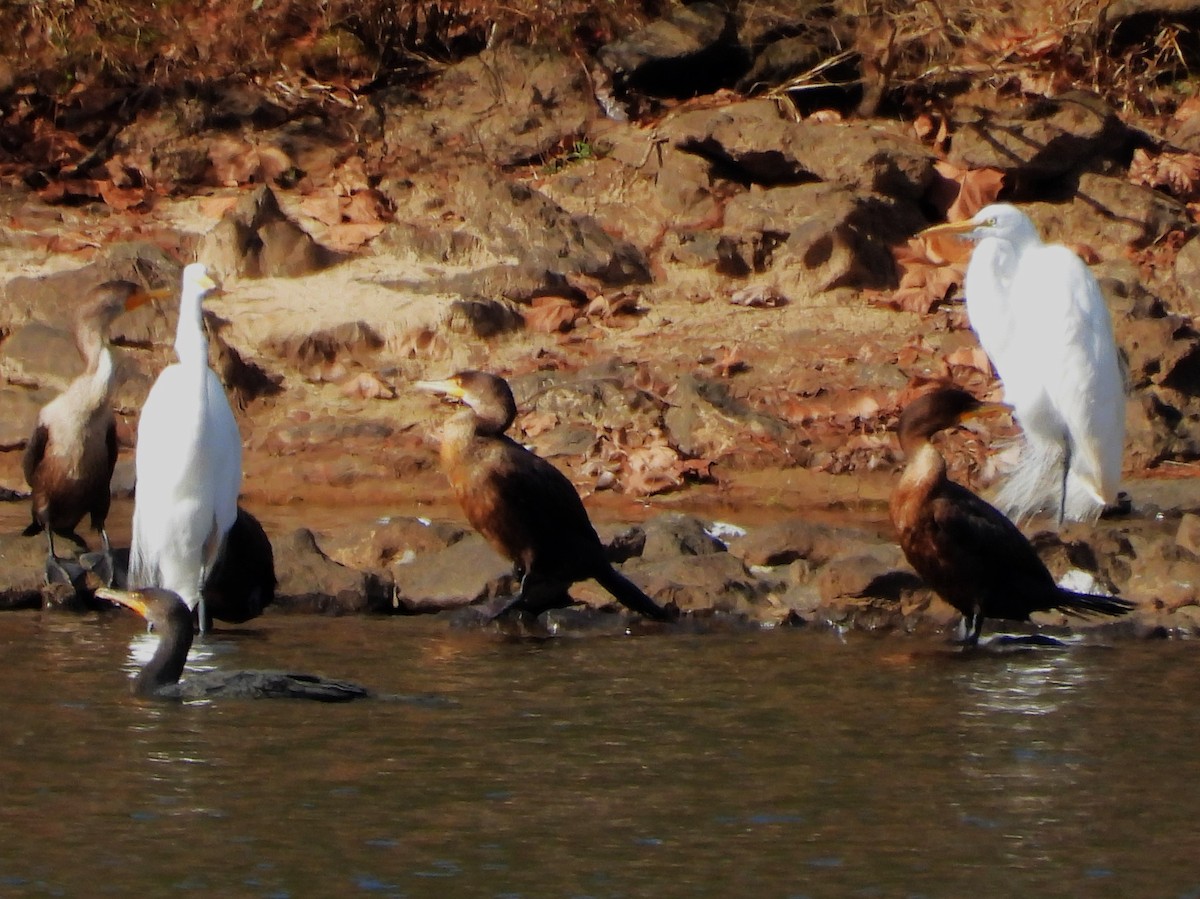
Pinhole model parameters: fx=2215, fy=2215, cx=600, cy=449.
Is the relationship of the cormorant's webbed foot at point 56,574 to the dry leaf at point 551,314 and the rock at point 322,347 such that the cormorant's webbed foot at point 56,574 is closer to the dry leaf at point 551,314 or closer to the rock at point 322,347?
the rock at point 322,347

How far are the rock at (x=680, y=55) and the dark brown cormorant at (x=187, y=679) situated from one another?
30.2 feet

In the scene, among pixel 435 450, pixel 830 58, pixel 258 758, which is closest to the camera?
pixel 258 758

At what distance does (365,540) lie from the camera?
10.2 metres

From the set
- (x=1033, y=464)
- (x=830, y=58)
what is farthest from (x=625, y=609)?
(x=830, y=58)

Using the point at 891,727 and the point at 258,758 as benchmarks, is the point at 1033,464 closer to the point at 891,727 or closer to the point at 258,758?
the point at 891,727

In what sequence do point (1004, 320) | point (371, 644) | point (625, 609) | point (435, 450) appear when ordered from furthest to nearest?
point (435, 450) < point (1004, 320) < point (625, 609) < point (371, 644)

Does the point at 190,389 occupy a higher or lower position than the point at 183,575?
higher

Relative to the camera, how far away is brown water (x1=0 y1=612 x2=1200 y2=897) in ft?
18.8

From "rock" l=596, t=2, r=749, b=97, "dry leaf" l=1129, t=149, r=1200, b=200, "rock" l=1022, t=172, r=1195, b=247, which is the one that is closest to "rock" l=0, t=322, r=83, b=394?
"rock" l=596, t=2, r=749, b=97

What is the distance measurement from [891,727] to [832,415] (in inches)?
232

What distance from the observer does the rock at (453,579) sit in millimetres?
9695

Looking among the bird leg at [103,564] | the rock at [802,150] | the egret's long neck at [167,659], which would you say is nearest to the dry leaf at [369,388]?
the rock at [802,150]

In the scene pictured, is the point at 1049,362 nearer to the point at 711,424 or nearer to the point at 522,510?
the point at 711,424

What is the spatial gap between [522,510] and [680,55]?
788 centimetres
